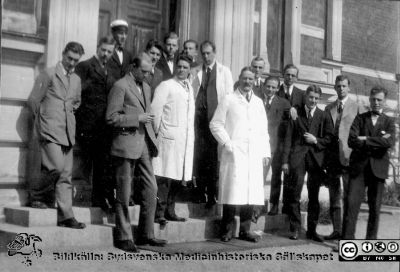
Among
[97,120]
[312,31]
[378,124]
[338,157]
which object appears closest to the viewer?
[97,120]

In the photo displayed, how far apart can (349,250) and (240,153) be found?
1.67 metres

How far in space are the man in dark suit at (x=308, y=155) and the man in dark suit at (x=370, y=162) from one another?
461 mm

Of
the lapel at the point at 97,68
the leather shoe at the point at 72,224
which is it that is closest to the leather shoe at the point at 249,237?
the leather shoe at the point at 72,224

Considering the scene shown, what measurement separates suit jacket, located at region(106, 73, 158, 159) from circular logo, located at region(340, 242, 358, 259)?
1.95m

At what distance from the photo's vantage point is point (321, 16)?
937 centimetres

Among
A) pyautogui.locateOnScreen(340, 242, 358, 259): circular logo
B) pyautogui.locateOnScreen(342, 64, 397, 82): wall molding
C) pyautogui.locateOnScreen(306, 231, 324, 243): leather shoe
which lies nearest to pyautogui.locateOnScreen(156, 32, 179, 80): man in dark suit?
pyautogui.locateOnScreen(306, 231, 324, 243): leather shoe

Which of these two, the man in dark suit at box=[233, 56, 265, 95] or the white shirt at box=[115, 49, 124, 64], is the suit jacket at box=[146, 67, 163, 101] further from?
the man in dark suit at box=[233, 56, 265, 95]

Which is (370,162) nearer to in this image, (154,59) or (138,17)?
(154,59)

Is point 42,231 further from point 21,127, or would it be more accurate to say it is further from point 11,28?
point 11,28

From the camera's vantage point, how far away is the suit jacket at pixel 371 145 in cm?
584

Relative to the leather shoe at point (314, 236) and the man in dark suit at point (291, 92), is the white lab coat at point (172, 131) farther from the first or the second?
the leather shoe at point (314, 236)

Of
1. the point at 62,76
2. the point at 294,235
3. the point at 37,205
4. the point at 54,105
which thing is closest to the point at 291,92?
the point at 294,235

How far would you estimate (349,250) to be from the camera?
465cm

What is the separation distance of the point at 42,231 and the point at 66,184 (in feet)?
1.85
